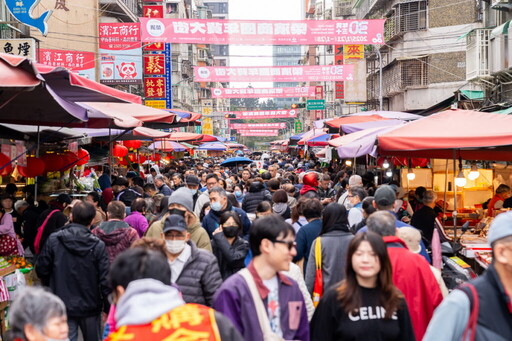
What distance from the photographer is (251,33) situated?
2112cm

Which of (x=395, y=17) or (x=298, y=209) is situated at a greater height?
(x=395, y=17)

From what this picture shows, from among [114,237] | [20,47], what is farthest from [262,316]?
[20,47]

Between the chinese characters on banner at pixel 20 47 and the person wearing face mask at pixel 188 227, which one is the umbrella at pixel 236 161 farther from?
the person wearing face mask at pixel 188 227

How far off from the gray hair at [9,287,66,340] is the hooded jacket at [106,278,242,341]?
0.34 metres

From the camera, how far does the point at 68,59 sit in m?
21.8

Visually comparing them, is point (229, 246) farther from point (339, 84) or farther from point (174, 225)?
point (339, 84)

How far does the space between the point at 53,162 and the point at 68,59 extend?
34.5ft

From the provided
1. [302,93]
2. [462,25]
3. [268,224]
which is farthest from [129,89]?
[268,224]

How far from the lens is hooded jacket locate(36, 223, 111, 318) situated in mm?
6242

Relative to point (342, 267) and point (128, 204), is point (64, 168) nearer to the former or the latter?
point (128, 204)

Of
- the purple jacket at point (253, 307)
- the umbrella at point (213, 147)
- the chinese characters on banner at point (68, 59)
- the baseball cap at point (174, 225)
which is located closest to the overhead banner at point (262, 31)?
the chinese characters on banner at point (68, 59)

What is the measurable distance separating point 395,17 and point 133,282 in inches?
1281

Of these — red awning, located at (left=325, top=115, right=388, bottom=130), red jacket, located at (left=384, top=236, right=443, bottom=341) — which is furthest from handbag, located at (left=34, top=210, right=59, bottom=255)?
red awning, located at (left=325, top=115, right=388, bottom=130)

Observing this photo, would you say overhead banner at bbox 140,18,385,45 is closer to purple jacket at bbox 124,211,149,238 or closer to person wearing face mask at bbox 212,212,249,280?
purple jacket at bbox 124,211,149,238
